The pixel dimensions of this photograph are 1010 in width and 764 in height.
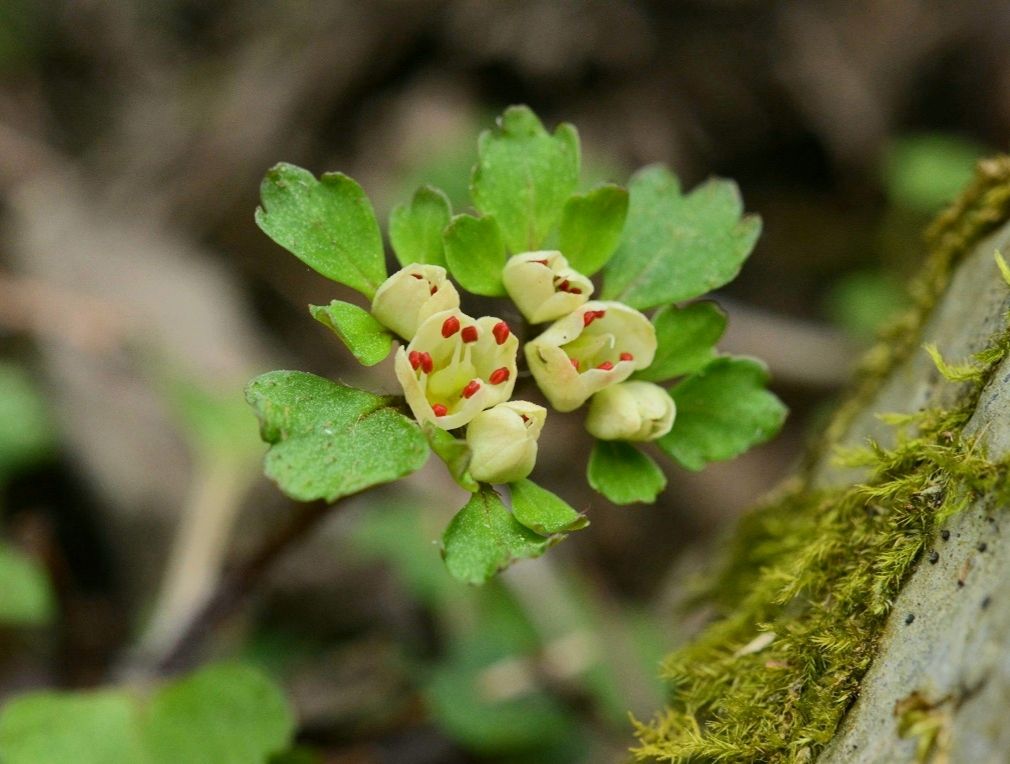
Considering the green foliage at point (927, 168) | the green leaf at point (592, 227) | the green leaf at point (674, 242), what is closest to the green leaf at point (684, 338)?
the green leaf at point (674, 242)

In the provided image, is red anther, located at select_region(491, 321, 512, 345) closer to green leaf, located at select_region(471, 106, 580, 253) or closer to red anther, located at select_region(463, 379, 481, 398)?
red anther, located at select_region(463, 379, 481, 398)

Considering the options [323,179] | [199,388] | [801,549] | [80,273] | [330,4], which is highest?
[323,179]

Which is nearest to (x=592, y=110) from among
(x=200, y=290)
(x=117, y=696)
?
(x=200, y=290)

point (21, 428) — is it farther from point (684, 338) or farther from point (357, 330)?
point (684, 338)

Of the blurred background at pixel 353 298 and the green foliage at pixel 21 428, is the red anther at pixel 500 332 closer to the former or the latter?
the blurred background at pixel 353 298

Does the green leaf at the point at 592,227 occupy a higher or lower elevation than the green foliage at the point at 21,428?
higher

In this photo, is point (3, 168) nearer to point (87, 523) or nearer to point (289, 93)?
point (289, 93)
